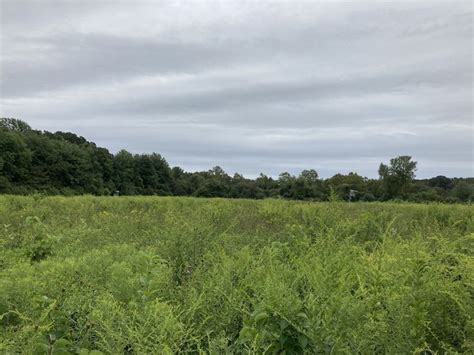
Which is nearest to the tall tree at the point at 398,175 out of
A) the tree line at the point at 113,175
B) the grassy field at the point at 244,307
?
the tree line at the point at 113,175

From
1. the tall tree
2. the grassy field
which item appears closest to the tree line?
the tall tree

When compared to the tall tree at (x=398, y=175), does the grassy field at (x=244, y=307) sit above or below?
below

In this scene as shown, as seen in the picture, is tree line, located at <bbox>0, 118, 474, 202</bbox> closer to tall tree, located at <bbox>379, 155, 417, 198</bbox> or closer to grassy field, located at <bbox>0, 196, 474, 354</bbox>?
tall tree, located at <bbox>379, 155, 417, 198</bbox>

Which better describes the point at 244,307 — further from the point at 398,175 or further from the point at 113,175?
the point at 113,175

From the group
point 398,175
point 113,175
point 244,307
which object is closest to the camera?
point 244,307

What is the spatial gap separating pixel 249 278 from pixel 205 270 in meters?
0.87

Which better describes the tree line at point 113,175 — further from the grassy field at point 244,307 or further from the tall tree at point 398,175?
the grassy field at point 244,307

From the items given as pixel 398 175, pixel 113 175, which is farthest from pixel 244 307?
pixel 113 175

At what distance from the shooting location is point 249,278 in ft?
9.82

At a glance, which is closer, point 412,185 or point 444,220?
point 444,220

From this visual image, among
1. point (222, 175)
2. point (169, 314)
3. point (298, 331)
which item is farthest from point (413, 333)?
point (222, 175)

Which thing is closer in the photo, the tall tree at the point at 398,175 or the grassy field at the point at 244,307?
the grassy field at the point at 244,307

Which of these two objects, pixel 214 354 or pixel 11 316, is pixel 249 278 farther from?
pixel 11 316

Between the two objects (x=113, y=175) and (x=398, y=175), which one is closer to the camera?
(x=398, y=175)
